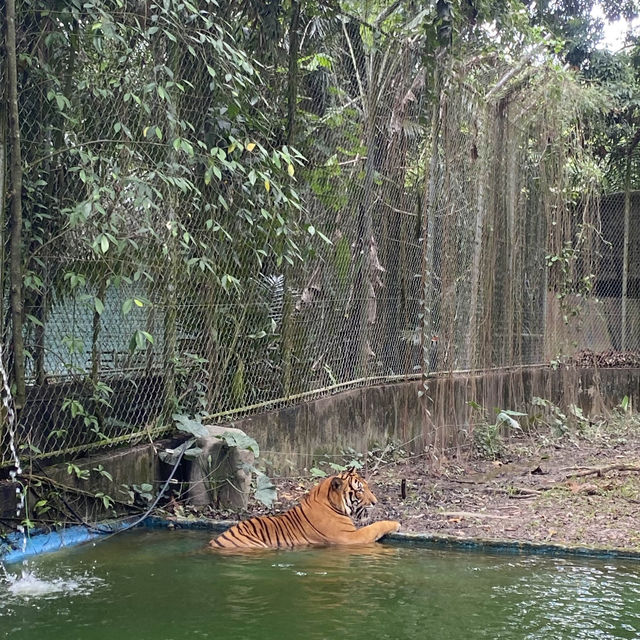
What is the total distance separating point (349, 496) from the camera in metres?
5.27

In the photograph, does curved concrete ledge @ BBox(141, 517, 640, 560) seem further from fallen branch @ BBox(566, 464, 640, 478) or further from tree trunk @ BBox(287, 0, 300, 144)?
tree trunk @ BBox(287, 0, 300, 144)

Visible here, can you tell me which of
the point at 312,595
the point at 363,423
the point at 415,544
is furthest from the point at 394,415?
the point at 312,595

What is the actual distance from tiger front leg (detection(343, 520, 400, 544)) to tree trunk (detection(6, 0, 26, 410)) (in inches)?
80.0

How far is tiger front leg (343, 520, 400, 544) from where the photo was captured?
491 cm

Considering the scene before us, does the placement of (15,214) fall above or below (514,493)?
above

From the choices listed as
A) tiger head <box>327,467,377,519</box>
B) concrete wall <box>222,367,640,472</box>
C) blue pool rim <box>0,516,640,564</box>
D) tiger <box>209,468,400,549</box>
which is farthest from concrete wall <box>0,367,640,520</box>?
tiger head <box>327,467,377,519</box>

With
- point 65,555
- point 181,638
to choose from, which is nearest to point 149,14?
point 65,555

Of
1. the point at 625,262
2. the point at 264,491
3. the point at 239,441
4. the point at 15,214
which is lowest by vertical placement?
the point at 264,491

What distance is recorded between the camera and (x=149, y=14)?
5.29 m

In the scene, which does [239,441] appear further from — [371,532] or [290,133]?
[290,133]

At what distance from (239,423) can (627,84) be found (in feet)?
33.4

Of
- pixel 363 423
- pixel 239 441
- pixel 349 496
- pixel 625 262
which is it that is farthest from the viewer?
pixel 625 262

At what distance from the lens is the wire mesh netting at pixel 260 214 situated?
4820mm

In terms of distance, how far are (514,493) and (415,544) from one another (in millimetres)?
1908
